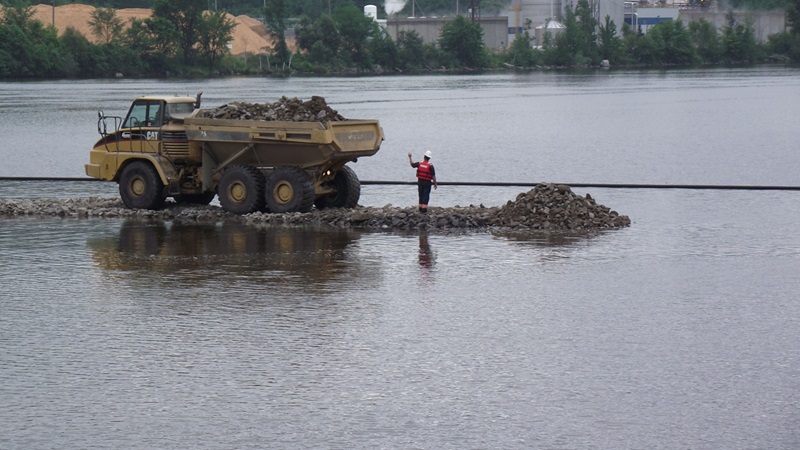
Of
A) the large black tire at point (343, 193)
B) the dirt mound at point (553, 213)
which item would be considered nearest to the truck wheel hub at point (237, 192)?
the large black tire at point (343, 193)

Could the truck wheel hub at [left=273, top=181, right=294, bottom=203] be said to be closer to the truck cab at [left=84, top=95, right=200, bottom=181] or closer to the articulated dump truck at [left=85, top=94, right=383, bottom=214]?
the articulated dump truck at [left=85, top=94, right=383, bottom=214]

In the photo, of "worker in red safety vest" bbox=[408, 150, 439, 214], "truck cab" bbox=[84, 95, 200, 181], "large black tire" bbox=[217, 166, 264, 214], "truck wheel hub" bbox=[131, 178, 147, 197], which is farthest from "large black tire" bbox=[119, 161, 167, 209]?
"worker in red safety vest" bbox=[408, 150, 439, 214]

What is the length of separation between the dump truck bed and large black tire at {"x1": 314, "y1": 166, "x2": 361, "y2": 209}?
44.9 inches

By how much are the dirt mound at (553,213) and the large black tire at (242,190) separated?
5309 mm

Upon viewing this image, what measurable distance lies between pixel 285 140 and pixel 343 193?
2.52 meters

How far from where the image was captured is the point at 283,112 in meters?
28.0

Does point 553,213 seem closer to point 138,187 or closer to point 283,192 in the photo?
point 283,192

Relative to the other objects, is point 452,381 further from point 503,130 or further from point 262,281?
point 503,130

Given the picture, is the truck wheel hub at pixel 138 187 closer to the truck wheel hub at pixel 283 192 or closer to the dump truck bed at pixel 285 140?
the dump truck bed at pixel 285 140

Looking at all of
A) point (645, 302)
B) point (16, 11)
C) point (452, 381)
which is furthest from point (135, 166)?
point (16, 11)

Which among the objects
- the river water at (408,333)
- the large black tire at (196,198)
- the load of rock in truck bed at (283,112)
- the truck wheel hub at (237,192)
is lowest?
the river water at (408,333)

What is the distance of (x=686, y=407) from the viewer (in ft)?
43.4

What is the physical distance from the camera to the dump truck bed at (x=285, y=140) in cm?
2703

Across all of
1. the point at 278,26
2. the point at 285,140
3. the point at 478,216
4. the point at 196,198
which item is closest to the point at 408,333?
the point at 478,216
